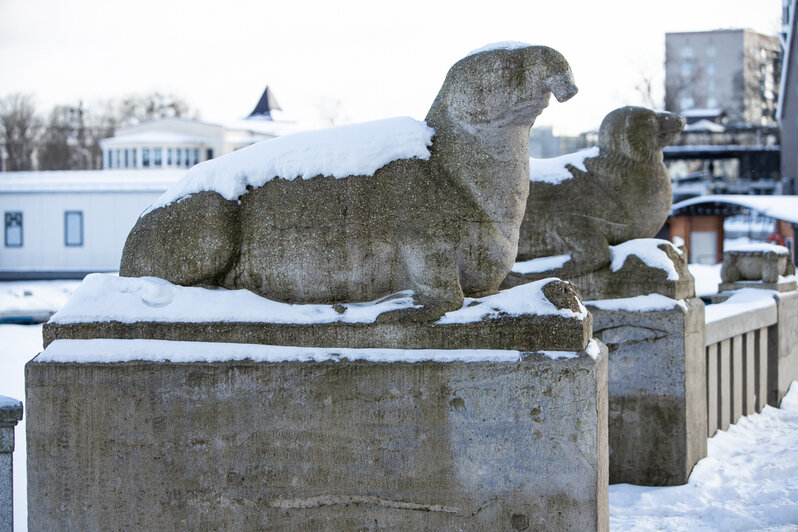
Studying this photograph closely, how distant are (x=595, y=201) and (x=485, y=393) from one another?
2902 mm

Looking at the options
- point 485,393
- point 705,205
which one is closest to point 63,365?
point 485,393

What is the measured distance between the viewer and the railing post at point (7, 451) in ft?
12.4

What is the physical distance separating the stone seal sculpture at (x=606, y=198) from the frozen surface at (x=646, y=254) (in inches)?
2.6

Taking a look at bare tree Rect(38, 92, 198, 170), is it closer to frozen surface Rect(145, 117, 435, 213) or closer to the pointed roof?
the pointed roof

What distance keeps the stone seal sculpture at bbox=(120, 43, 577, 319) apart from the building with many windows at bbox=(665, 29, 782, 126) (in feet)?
190

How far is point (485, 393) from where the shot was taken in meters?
3.65

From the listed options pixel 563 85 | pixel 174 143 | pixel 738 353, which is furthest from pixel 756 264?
pixel 174 143

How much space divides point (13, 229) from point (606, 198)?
2774 centimetres

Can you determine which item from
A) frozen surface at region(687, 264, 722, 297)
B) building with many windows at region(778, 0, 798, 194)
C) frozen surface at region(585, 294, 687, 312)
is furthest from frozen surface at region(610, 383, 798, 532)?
building with many windows at region(778, 0, 798, 194)

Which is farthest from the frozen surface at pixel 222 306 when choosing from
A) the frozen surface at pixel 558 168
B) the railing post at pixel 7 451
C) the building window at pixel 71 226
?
the building window at pixel 71 226

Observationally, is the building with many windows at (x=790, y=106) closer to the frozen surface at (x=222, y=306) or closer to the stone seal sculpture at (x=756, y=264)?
the stone seal sculpture at (x=756, y=264)

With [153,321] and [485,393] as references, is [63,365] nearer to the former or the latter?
[153,321]

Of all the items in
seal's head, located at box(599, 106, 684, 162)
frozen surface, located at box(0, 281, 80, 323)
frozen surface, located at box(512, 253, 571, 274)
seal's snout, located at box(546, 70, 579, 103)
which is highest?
seal's head, located at box(599, 106, 684, 162)

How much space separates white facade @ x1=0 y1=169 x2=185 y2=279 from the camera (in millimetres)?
29359
